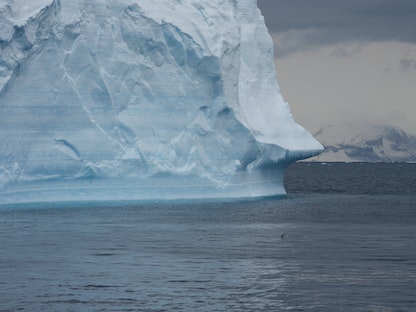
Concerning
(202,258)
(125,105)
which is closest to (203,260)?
(202,258)

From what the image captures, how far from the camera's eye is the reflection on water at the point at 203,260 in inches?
687

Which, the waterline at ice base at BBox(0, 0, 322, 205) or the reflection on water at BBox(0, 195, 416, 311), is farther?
the waterline at ice base at BBox(0, 0, 322, 205)

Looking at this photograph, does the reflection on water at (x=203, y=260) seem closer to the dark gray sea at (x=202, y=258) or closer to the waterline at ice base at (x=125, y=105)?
the dark gray sea at (x=202, y=258)

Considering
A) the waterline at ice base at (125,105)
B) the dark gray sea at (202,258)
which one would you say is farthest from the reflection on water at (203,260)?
the waterline at ice base at (125,105)

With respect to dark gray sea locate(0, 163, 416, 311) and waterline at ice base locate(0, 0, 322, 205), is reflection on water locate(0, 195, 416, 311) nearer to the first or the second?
dark gray sea locate(0, 163, 416, 311)

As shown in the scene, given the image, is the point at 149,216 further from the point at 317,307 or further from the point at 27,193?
the point at 317,307

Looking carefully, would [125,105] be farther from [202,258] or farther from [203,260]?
[203,260]

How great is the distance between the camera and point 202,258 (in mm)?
22531

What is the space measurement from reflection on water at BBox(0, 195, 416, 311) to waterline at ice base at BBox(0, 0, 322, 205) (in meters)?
1.21

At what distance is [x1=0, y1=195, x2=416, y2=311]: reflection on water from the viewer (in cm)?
1744

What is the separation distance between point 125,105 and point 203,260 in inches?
485

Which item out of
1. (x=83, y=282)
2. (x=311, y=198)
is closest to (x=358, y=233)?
(x=83, y=282)

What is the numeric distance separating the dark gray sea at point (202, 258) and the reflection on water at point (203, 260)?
1.0 inches

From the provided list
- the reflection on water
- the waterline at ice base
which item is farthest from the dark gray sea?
the waterline at ice base
